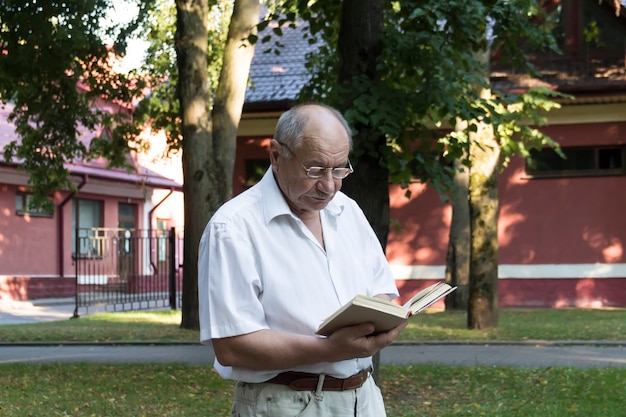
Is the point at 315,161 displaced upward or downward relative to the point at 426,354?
upward

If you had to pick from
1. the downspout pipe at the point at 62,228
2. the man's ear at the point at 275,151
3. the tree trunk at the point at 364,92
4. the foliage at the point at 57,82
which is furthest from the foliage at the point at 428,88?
the downspout pipe at the point at 62,228

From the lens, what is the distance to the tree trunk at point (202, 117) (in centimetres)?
1588

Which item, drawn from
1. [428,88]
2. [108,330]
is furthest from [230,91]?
[428,88]

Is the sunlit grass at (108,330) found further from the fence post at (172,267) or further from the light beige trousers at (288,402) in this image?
the light beige trousers at (288,402)

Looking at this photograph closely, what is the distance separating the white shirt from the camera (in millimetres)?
3258

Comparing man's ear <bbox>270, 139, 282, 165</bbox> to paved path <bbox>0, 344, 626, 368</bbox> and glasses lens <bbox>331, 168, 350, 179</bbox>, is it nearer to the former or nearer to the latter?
glasses lens <bbox>331, 168, 350, 179</bbox>

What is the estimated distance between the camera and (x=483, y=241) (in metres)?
16.2

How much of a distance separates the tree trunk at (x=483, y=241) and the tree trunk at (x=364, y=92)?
22.7ft

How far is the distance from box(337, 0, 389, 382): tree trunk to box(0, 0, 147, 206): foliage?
511cm

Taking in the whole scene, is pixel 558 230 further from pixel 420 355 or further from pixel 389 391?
pixel 389 391

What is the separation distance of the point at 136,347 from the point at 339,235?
39.8 feet

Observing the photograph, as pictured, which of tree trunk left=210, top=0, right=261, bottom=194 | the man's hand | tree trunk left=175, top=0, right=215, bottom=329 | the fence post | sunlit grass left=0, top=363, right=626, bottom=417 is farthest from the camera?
the fence post

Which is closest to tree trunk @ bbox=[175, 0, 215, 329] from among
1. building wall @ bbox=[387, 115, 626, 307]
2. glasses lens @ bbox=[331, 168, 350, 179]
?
building wall @ bbox=[387, 115, 626, 307]

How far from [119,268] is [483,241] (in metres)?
10.8
